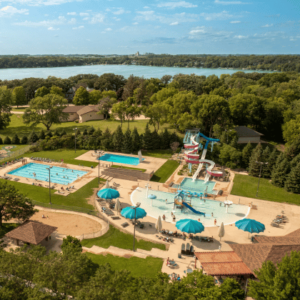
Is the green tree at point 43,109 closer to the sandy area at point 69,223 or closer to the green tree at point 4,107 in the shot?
the green tree at point 4,107

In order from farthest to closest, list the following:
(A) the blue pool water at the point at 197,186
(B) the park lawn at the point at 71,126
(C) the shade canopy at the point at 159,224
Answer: (B) the park lawn at the point at 71,126 → (A) the blue pool water at the point at 197,186 → (C) the shade canopy at the point at 159,224

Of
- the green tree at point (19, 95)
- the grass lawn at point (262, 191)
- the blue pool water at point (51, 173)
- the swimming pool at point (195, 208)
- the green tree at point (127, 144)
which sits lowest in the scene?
the swimming pool at point (195, 208)

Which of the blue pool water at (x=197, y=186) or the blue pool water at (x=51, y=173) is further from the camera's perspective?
the blue pool water at (x=51, y=173)

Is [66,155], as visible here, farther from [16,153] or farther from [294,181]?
[294,181]

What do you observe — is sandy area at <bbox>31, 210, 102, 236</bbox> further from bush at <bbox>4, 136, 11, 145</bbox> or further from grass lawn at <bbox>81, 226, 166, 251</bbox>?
bush at <bbox>4, 136, 11, 145</bbox>

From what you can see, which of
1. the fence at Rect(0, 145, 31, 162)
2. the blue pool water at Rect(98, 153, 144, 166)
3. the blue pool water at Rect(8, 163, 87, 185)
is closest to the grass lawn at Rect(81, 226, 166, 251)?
the blue pool water at Rect(8, 163, 87, 185)

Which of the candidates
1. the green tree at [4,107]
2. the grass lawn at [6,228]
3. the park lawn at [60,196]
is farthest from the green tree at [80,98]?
the grass lawn at [6,228]
